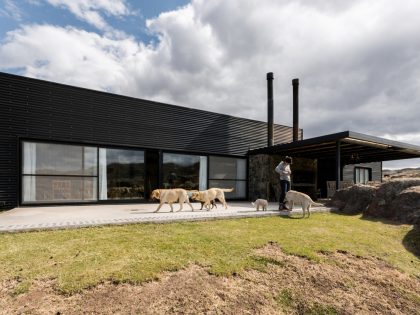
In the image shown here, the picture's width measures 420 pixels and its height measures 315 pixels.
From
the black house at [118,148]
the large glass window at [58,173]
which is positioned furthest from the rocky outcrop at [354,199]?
the large glass window at [58,173]

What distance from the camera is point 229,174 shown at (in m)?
13.7

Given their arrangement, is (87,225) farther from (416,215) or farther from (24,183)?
(416,215)

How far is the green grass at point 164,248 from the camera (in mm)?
3406

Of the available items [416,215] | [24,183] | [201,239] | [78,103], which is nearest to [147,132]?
[78,103]

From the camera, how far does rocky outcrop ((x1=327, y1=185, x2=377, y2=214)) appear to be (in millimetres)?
8961

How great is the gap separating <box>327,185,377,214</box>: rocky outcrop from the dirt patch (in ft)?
16.7

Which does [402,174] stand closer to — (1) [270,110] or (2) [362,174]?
(2) [362,174]

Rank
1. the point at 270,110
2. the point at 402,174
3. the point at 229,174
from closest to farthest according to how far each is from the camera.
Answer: the point at 229,174, the point at 270,110, the point at 402,174

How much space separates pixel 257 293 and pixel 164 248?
1.71 m

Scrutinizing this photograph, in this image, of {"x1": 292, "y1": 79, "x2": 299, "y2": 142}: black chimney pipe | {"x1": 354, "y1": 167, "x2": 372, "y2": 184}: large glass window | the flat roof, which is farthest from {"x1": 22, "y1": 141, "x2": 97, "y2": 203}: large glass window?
{"x1": 354, "y1": 167, "x2": 372, "y2": 184}: large glass window

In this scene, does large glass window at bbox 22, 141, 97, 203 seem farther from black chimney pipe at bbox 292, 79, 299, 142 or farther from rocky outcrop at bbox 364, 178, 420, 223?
black chimney pipe at bbox 292, 79, 299, 142

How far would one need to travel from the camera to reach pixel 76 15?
31.2 ft

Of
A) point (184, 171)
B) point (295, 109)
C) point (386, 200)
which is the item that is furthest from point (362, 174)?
point (184, 171)

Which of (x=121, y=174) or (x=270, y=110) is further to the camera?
(x=270, y=110)
